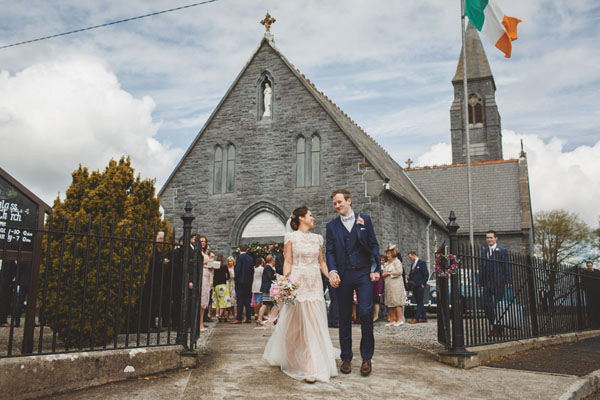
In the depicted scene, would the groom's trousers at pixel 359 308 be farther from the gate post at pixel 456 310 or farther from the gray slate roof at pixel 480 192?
the gray slate roof at pixel 480 192

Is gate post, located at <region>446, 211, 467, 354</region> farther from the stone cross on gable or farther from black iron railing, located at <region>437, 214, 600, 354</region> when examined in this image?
the stone cross on gable

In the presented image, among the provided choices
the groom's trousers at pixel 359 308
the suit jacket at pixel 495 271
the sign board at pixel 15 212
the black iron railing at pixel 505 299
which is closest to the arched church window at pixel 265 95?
the black iron railing at pixel 505 299

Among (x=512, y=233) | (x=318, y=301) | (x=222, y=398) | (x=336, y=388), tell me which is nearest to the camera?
(x=222, y=398)

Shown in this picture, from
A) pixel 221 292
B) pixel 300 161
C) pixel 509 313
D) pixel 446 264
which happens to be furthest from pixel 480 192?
pixel 446 264

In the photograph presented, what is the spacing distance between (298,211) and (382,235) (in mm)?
11915

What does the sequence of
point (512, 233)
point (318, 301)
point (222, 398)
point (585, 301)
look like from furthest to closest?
point (512, 233)
point (585, 301)
point (318, 301)
point (222, 398)

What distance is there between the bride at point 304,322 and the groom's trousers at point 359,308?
0.19 metres

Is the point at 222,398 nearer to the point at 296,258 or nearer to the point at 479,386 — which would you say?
the point at 296,258

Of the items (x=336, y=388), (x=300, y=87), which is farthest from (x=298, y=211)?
(x=300, y=87)

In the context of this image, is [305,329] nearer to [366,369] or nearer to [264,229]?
[366,369]

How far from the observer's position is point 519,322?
8.20 m

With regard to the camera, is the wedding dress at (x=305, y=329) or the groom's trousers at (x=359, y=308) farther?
the groom's trousers at (x=359, y=308)

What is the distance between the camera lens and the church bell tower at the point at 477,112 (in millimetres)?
46000

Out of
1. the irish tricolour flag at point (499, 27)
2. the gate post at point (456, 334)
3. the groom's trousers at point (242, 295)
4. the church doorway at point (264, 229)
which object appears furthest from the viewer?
the church doorway at point (264, 229)
